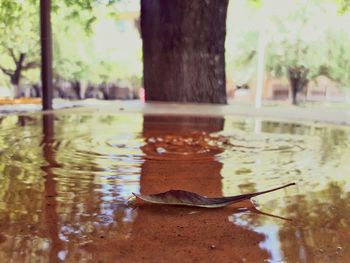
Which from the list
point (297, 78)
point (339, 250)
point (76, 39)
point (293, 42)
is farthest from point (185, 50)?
point (293, 42)

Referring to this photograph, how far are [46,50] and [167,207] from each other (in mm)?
2853

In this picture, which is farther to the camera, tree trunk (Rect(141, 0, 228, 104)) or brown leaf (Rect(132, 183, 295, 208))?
tree trunk (Rect(141, 0, 228, 104))

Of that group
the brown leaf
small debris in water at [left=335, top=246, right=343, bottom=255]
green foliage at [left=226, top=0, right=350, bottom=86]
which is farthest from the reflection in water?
green foliage at [left=226, top=0, right=350, bottom=86]

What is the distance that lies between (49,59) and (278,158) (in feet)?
8.11

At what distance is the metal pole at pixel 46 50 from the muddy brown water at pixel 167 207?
168cm

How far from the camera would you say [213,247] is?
57 centimetres

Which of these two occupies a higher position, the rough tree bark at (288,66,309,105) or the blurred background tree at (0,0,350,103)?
the blurred background tree at (0,0,350,103)

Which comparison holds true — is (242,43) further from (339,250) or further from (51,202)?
(339,250)

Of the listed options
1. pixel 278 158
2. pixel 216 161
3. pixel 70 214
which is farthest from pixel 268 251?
pixel 278 158

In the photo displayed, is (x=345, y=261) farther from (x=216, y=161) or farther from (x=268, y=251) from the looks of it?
(x=216, y=161)

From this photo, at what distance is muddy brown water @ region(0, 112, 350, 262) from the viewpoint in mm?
555

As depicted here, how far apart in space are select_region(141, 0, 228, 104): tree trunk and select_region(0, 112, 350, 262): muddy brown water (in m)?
2.04

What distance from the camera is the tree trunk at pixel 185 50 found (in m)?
3.57

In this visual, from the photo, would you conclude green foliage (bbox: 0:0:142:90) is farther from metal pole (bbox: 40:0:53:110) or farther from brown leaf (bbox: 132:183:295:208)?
brown leaf (bbox: 132:183:295:208)
